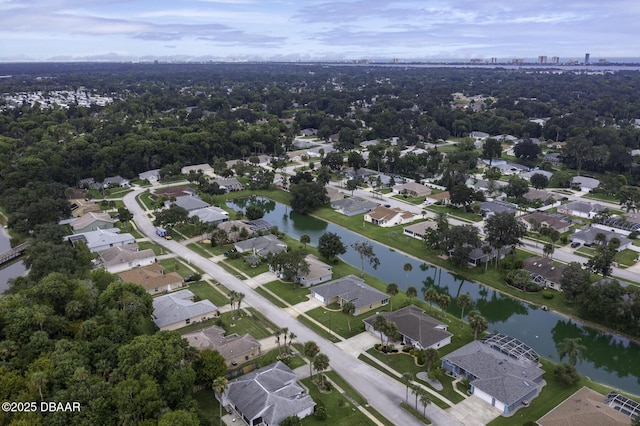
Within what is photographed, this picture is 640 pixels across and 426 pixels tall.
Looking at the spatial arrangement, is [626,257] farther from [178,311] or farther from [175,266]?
[175,266]

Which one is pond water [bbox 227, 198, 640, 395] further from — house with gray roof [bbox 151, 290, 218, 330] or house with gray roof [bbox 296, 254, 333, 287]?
house with gray roof [bbox 151, 290, 218, 330]

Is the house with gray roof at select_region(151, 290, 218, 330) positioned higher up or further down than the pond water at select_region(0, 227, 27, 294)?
higher up

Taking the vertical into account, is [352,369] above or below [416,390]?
below

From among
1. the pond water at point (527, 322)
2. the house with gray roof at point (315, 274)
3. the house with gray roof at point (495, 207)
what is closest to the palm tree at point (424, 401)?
the pond water at point (527, 322)

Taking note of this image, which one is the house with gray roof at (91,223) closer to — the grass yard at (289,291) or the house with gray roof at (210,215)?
the house with gray roof at (210,215)

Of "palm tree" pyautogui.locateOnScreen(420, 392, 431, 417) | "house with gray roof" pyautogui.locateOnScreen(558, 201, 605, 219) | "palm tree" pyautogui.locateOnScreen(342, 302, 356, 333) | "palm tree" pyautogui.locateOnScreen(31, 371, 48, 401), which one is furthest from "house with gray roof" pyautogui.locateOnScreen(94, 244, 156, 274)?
"house with gray roof" pyautogui.locateOnScreen(558, 201, 605, 219)

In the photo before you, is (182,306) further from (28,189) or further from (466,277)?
(28,189)

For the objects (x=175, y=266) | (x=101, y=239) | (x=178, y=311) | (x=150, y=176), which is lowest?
(x=175, y=266)

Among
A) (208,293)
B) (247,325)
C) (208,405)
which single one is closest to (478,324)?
(247,325)
